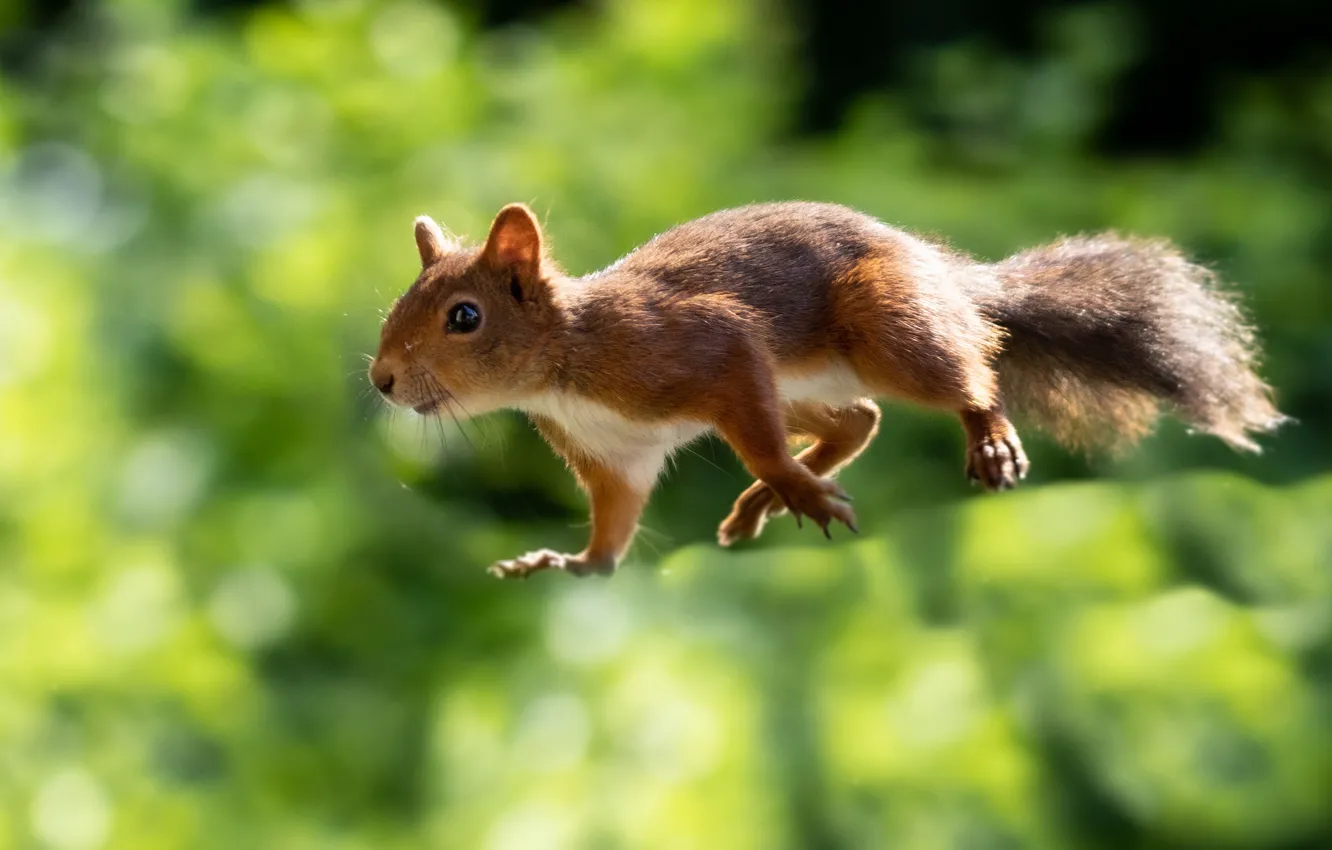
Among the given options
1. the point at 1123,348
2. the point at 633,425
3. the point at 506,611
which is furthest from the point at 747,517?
the point at 506,611

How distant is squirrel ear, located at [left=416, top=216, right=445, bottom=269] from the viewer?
32.7 inches

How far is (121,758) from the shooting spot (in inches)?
161

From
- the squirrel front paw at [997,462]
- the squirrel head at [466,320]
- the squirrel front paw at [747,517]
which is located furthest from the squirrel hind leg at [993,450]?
the squirrel head at [466,320]

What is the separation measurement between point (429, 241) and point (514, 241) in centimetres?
5

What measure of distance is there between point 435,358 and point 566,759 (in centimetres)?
321

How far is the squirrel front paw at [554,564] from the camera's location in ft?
2.85

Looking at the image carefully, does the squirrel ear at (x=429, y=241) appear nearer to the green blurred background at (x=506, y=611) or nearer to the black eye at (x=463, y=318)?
the black eye at (x=463, y=318)

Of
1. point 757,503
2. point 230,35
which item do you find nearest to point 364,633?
point 230,35

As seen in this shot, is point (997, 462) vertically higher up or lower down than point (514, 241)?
lower down

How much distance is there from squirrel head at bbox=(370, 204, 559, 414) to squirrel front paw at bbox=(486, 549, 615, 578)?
0.09 metres

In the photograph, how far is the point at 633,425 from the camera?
2.96 feet

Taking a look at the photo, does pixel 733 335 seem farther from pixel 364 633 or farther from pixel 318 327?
pixel 364 633

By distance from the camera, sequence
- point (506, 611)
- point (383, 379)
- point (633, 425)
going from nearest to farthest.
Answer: point (383, 379) < point (633, 425) < point (506, 611)

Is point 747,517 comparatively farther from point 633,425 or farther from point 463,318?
point 463,318
